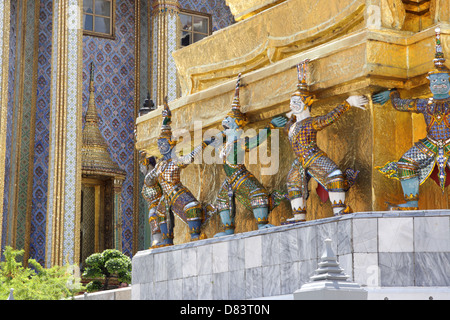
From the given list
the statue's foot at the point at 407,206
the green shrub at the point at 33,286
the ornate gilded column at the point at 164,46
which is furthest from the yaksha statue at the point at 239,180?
the ornate gilded column at the point at 164,46

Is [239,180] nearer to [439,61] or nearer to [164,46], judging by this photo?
[439,61]

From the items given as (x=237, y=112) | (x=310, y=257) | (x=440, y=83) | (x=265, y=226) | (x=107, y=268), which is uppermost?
(x=237, y=112)

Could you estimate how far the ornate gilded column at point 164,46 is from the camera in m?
22.8

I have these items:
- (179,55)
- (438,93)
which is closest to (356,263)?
(438,93)

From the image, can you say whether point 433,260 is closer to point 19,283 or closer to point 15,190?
point 19,283

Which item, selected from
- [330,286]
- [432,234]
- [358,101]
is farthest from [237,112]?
[330,286]

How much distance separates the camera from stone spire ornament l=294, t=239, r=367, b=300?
5.63 metres

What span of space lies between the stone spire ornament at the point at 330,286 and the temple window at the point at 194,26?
61.0ft

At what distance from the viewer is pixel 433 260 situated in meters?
6.73

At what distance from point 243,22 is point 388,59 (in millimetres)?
2504

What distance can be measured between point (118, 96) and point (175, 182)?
45.3 ft

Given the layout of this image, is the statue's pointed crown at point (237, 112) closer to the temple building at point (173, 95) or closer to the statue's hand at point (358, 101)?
the temple building at point (173, 95)

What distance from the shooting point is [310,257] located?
729 centimetres
